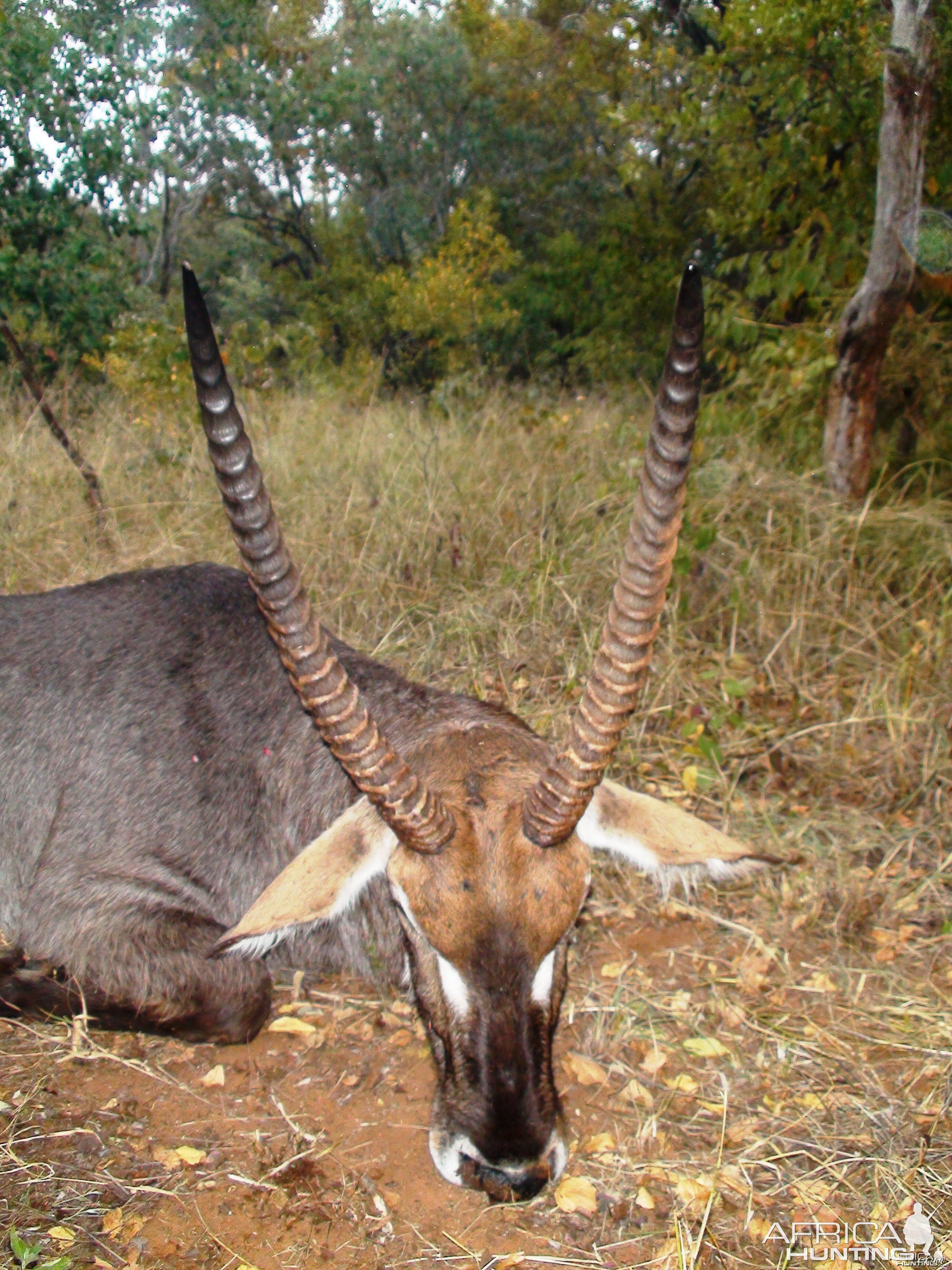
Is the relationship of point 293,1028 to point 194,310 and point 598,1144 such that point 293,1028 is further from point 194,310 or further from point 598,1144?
point 194,310

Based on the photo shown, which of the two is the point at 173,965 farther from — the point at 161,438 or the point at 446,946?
the point at 161,438

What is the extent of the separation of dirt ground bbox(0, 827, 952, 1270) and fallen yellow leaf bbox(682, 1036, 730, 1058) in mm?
10

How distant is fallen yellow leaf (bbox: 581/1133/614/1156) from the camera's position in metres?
3.27

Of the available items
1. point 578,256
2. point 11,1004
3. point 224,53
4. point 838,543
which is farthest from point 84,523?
point 838,543

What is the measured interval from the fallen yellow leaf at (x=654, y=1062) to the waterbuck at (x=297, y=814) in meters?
0.93

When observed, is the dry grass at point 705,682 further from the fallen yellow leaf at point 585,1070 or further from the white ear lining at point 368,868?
the white ear lining at point 368,868

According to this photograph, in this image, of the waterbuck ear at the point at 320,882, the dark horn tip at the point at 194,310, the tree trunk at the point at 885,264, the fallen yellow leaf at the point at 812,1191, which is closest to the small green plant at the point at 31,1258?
the waterbuck ear at the point at 320,882

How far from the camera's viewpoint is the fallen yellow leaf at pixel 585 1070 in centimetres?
364

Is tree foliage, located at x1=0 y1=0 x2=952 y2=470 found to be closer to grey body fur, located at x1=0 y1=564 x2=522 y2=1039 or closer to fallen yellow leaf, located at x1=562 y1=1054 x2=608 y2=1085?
grey body fur, located at x1=0 y1=564 x2=522 y2=1039

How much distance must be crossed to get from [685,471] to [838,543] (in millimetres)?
4439

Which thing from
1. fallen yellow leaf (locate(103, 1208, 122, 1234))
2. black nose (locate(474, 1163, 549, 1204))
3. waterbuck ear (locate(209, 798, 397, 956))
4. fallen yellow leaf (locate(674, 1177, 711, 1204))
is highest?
waterbuck ear (locate(209, 798, 397, 956))

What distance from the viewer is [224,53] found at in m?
6.62

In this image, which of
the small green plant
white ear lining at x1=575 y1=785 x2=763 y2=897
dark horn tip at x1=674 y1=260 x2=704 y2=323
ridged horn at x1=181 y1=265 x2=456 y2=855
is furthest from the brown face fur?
dark horn tip at x1=674 y1=260 x2=704 y2=323

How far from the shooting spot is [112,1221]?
9.28 feet
